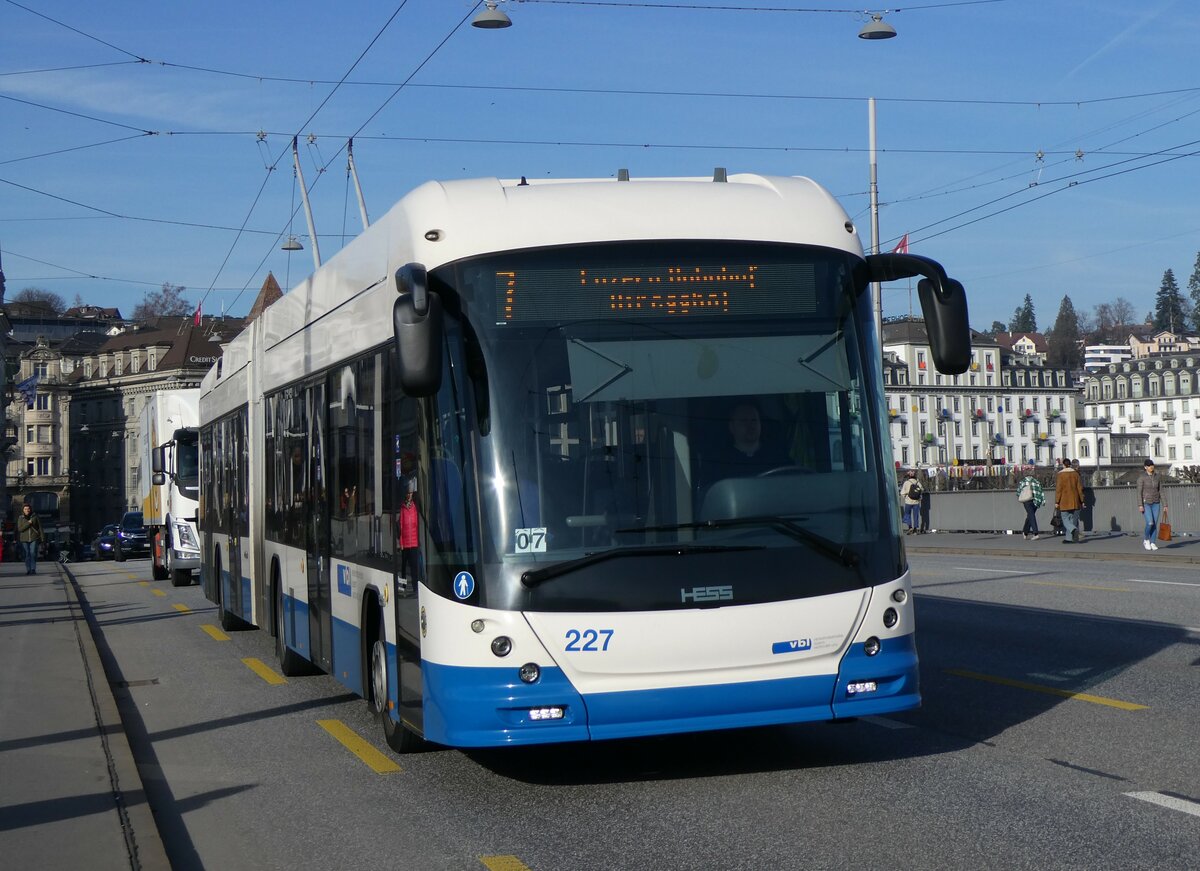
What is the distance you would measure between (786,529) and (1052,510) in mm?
33648

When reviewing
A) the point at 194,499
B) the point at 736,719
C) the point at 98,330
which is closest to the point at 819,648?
the point at 736,719

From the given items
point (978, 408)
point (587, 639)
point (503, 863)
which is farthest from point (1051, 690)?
point (978, 408)

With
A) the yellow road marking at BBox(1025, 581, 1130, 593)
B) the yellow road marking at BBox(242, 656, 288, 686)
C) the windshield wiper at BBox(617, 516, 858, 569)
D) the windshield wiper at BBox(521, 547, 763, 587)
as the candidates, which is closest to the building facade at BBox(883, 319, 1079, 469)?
the yellow road marking at BBox(1025, 581, 1130, 593)

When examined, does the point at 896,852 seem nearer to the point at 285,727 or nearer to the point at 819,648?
the point at 819,648

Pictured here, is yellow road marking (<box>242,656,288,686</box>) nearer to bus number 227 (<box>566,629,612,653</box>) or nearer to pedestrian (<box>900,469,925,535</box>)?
bus number 227 (<box>566,629,612,653</box>)

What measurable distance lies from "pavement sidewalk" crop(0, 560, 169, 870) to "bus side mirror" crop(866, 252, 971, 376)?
174 inches

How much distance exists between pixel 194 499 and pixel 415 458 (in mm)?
22365

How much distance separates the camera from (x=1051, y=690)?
11031mm

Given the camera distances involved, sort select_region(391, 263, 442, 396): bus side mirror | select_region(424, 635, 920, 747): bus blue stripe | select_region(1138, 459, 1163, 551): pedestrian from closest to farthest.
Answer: select_region(391, 263, 442, 396): bus side mirror
select_region(424, 635, 920, 747): bus blue stripe
select_region(1138, 459, 1163, 551): pedestrian

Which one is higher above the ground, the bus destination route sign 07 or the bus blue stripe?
the bus destination route sign 07

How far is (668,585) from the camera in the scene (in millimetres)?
7797

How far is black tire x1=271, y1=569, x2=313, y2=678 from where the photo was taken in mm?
13672

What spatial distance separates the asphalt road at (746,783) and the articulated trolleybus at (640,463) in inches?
18.5

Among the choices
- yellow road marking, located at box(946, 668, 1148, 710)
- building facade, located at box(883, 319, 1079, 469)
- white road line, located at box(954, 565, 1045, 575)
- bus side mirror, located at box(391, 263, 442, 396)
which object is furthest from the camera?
building facade, located at box(883, 319, 1079, 469)
